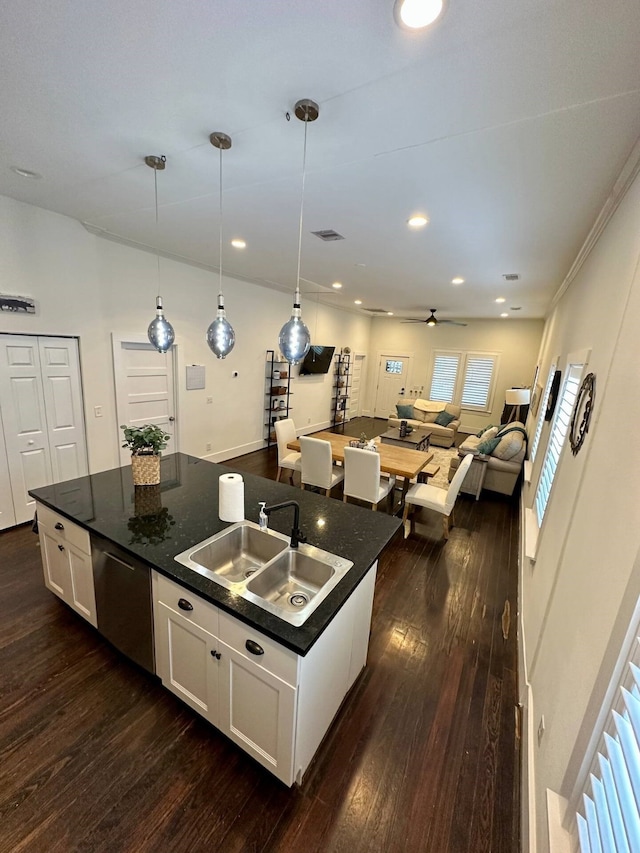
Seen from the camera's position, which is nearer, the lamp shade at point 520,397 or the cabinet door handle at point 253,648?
the cabinet door handle at point 253,648

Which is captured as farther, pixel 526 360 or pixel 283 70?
pixel 526 360

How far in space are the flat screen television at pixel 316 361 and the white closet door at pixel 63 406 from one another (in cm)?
403

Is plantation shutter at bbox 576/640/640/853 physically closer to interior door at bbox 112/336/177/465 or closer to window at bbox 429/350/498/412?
interior door at bbox 112/336/177/465

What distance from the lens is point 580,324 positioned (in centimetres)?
256

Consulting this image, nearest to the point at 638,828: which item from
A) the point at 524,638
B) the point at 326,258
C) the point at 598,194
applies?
the point at 524,638

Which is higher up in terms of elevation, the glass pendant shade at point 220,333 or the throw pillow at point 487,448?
the glass pendant shade at point 220,333

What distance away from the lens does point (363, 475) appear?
141 inches

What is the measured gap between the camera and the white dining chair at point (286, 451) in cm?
452

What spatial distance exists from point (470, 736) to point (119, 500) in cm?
244

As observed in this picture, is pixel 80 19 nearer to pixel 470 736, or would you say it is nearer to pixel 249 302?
pixel 470 736

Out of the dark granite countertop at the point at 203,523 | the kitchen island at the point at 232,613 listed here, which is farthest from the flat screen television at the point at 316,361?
the kitchen island at the point at 232,613

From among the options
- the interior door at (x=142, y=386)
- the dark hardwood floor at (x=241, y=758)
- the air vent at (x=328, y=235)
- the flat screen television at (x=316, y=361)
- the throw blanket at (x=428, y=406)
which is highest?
the air vent at (x=328, y=235)

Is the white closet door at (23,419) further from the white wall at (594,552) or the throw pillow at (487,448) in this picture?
the throw pillow at (487,448)

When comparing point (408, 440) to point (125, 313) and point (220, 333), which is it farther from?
point (125, 313)
